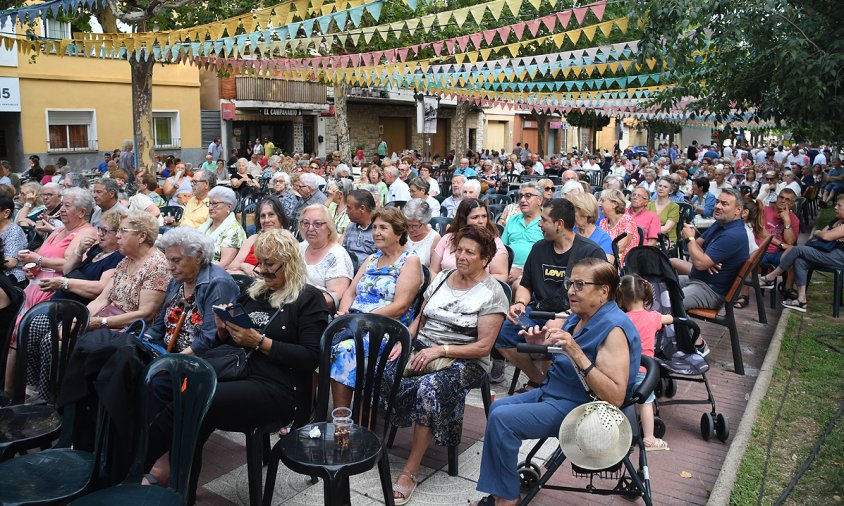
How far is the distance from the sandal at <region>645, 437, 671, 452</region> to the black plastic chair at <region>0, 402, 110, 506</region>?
3071mm

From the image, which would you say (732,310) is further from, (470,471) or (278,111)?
(278,111)

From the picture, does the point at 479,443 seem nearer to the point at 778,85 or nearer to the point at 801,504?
the point at 801,504

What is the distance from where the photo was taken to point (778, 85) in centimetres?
789

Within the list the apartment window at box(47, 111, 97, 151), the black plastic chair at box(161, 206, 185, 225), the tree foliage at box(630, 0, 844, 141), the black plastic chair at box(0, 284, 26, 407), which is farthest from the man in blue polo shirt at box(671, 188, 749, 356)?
the apartment window at box(47, 111, 97, 151)

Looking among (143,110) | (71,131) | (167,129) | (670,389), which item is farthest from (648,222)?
(167,129)

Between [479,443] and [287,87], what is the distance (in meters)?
27.7

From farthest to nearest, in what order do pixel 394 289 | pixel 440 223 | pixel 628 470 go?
pixel 440 223 → pixel 394 289 → pixel 628 470

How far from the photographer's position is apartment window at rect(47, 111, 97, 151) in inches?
842

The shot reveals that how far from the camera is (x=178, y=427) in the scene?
2.97 m

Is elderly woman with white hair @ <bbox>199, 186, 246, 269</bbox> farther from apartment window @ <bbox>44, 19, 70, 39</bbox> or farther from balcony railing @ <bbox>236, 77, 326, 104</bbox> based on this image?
balcony railing @ <bbox>236, 77, 326, 104</bbox>

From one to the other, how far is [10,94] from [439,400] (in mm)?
20449

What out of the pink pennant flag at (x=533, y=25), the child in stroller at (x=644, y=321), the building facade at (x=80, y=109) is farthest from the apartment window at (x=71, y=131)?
the child in stroller at (x=644, y=321)

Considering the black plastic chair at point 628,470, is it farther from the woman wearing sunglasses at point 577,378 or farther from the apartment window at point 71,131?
the apartment window at point 71,131

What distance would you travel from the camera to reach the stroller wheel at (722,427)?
444 centimetres
